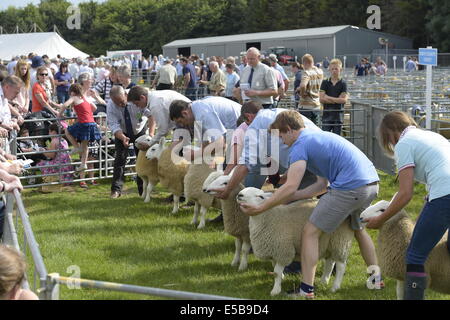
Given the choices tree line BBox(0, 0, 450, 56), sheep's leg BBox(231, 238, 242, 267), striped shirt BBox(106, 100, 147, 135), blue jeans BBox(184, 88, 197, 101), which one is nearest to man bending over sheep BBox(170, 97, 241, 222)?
sheep's leg BBox(231, 238, 242, 267)

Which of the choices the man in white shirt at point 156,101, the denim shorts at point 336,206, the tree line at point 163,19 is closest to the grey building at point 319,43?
the tree line at point 163,19

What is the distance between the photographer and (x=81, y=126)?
1029 centimetres

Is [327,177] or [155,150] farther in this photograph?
[155,150]

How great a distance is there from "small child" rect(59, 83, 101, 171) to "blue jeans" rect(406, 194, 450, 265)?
6.97 meters

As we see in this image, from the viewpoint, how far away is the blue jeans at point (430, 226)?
427 cm

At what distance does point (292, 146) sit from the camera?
5.07 m

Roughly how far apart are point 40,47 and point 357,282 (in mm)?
37834

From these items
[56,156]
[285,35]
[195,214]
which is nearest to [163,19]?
[285,35]

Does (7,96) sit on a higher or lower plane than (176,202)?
higher

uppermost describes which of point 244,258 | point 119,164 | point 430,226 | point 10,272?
point 10,272

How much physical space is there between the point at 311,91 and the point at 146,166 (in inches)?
151

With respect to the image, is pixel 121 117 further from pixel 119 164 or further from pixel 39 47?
pixel 39 47

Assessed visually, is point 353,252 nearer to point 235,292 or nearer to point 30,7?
point 235,292

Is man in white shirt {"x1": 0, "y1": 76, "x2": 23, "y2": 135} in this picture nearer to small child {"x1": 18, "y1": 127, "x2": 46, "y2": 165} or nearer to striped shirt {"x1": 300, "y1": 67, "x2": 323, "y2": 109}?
small child {"x1": 18, "y1": 127, "x2": 46, "y2": 165}
